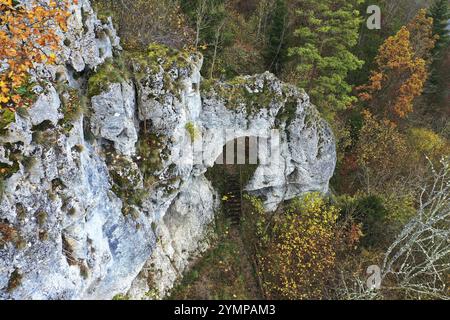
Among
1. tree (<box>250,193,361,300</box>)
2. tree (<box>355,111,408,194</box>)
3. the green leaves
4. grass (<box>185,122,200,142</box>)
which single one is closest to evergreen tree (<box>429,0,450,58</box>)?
tree (<box>355,111,408,194</box>)

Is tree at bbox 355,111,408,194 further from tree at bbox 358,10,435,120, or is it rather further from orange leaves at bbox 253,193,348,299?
orange leaves at bbox 253,193,348,299

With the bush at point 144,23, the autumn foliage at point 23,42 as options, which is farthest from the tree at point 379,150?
the autumn foliage at point 23,42

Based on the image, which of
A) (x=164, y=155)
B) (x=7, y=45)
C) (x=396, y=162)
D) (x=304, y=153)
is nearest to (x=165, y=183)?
(x=164, y=155)

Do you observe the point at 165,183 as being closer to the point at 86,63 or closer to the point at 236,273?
the point at 86,63

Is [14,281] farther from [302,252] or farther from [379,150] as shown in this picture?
[379,150]

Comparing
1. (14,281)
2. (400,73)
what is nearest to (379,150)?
(400,73)
